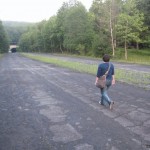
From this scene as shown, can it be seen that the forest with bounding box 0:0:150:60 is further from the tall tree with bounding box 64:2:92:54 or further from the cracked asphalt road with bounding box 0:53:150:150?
the cracked asphalt road with bounding box 0:53:150:150

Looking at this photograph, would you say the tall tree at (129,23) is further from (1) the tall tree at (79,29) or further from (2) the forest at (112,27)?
(1) the tall tree at (79,29)

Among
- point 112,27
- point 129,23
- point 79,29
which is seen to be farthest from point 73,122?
point 79,29

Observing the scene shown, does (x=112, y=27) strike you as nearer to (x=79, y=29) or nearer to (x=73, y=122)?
(x=79, y=29)

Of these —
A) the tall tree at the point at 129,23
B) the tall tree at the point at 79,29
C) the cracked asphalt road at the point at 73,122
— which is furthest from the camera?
the tall tree at the point at 79,29

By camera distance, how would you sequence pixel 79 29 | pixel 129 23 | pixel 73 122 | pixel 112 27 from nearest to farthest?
pixel 73 122 → pixel 129 23 → pixel 112 27 → pixel 79 29

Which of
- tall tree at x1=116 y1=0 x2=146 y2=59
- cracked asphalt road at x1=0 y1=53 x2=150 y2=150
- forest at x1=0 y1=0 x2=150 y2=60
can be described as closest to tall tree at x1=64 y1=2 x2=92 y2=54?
Answer: forest at x1=0 y1=0 x2=150 y2=60

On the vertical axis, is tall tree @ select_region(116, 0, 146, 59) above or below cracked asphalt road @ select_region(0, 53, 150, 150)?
above

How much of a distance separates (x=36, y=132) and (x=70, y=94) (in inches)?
208

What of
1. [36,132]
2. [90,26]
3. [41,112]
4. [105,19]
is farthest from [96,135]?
[90,26]

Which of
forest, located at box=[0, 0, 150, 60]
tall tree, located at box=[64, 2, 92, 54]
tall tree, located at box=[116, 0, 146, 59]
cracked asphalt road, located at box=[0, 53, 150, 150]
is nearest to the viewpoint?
cracked asphalt road, located at box=[0, 53, 150, 150]

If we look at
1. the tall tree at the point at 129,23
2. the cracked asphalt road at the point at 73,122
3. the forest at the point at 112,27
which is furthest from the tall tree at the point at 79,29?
the cracked asphalt road at the point at 73,122

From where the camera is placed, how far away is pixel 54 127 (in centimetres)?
684

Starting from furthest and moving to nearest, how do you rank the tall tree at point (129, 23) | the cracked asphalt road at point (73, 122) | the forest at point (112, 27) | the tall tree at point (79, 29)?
the tall tree at point (79, 29) → the forest at point (112, 27) → the tall tree at point (129, 23) → the cracked asphalt road at point (73, 122)

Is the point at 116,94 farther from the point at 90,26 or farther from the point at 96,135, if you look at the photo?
the point at 90,26
